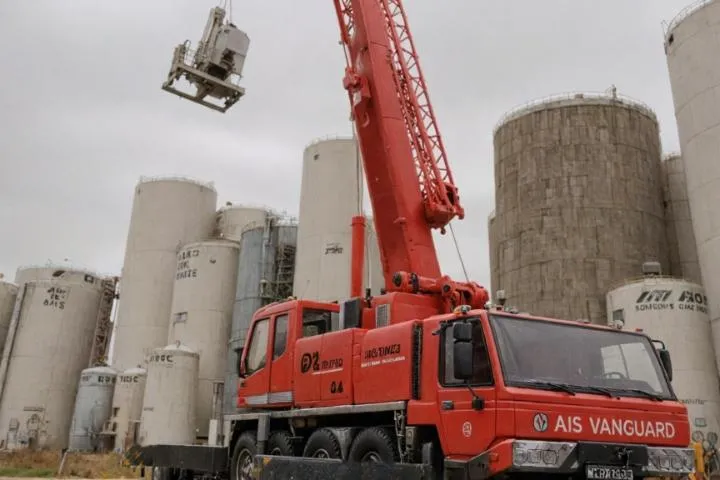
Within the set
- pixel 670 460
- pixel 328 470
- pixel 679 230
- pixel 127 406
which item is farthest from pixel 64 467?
pixel 679 230

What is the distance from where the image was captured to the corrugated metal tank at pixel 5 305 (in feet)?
137

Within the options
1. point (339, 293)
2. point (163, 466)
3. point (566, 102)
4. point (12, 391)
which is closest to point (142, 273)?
point (12, 391)

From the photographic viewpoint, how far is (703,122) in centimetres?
2455

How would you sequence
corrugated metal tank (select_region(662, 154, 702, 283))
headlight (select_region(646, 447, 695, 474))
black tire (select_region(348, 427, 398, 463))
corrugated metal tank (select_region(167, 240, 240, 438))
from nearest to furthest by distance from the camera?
headlight (select_region(646, 447, 695, 474))
black tire (select_region(348, 427, 398, 463))
corrugated metal tank (select_region(662, 154, 702, 283))
corrugated metal tank (select_region(167, 240, 240, 438))

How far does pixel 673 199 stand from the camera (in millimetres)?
32562

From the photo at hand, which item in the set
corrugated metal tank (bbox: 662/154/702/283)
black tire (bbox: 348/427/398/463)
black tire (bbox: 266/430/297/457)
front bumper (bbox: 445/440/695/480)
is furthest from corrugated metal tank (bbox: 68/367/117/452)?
front bumper (bbox: 445/440/695/480)

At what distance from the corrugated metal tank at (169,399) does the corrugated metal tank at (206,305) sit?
1734 millimetres

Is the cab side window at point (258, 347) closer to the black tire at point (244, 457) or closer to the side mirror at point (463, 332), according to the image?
the black tire at point (244, 457)

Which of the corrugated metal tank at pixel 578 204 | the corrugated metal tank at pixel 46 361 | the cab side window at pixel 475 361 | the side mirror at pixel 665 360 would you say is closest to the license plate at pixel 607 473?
the cab side window at pixel 475 361

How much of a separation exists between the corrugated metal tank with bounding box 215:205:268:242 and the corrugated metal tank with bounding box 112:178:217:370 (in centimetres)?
113

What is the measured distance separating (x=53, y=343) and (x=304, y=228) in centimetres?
1743

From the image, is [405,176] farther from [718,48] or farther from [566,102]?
[566,102]

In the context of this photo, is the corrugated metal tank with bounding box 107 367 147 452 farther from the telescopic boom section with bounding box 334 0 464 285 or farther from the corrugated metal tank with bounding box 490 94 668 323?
the telescopic boom section with bounding box 334 0 464 285

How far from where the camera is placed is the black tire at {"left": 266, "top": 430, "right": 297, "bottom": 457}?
33.7 feet
